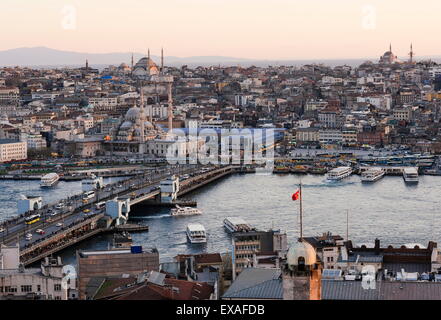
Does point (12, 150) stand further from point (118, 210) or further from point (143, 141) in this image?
point (118, 210)

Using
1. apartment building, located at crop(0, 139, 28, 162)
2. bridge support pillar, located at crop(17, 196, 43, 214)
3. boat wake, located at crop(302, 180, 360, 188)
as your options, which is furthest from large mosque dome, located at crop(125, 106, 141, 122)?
bridge support pillar, located at crop(17, 196, 43, 214)

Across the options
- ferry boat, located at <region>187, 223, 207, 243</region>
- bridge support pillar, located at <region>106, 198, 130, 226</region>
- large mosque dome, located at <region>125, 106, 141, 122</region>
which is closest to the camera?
ferry boat, located at <region>187, 223, 207, 243</region>

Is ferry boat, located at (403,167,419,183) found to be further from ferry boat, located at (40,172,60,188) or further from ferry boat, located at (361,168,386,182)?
ferry boat, located at (40,172,60,188)

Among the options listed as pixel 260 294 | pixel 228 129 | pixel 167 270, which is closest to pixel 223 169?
pixel 228 129

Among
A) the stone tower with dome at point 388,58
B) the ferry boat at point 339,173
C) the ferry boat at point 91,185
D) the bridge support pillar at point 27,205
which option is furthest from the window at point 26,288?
the stone tower with dome at point 388,58
